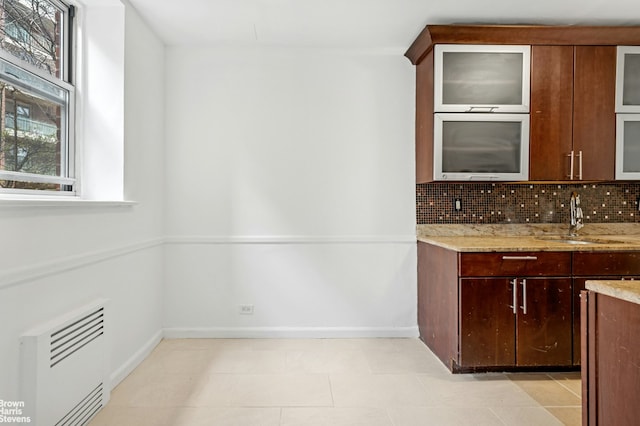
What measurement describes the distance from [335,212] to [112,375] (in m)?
1.95

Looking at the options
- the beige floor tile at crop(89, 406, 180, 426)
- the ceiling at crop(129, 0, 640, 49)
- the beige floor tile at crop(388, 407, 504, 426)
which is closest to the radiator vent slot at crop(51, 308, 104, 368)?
the beige floor tile at crop(89, 406, 180, 426)

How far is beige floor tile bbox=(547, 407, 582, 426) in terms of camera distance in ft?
7.14

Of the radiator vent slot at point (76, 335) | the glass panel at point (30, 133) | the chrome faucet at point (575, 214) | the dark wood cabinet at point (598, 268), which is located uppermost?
the glass panel at point (30, 133)

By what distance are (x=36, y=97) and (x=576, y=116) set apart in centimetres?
340

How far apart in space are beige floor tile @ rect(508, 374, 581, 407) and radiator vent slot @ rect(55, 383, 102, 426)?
239 centimetres

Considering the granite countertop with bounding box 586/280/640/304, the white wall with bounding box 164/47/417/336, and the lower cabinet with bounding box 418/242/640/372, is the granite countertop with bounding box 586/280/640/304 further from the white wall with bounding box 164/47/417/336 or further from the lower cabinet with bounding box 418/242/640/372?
the white wall with bounding box 164/47/417/336

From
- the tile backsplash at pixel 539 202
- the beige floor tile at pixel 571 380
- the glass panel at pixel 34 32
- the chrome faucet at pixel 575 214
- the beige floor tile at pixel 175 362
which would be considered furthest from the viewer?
the tile backsplash at pixel 539 202

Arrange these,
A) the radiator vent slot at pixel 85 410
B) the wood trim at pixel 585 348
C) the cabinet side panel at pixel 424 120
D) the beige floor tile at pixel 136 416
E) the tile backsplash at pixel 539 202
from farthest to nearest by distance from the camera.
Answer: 1. the tile backsplash at pixel 539 202
2. the cabinet side panel at pixel 424 120
3. the beige floor tile at pixel 136 416
4. the radiator vent slot at pixel 85 410
5. the wood trim at pixel 585 348

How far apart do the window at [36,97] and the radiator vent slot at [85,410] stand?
41.3 inches

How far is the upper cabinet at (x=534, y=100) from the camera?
9.91ft

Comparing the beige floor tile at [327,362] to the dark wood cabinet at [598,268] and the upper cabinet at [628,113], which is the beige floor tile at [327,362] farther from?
the upper cabinet at [628,113]

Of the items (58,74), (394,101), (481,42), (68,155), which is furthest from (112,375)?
(481,42)

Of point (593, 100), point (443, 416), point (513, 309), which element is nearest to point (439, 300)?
point (513, 309)

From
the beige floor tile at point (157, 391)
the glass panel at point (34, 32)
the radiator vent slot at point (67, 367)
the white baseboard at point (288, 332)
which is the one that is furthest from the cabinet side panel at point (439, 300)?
the glass panel at point (34, 32)
